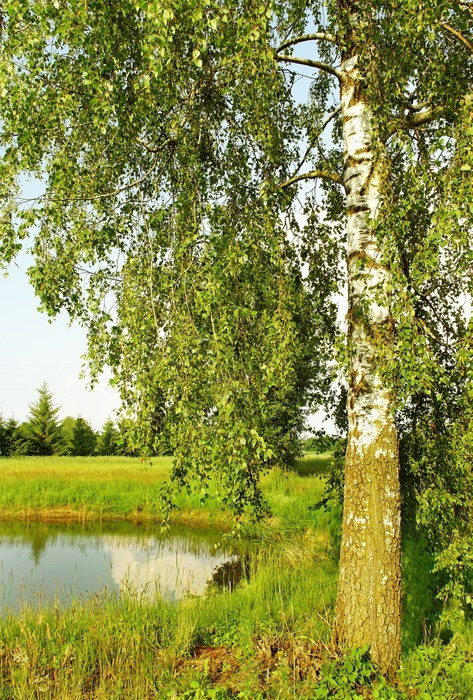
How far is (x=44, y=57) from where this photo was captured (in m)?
4.93

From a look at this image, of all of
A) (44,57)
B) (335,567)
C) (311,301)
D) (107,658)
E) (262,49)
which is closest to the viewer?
(262,49)

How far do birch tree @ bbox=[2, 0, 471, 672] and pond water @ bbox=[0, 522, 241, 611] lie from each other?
18.6 feet

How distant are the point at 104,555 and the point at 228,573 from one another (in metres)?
2.80

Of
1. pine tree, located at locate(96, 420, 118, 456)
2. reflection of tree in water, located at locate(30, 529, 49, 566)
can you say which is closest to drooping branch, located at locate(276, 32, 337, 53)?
reflection of tree in water, located at locate(30, 529, 49, 566)

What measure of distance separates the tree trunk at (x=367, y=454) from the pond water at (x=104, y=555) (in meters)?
5.28

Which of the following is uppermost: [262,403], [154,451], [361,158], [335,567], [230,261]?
[361,158]

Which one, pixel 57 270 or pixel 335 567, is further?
pixel 335 567

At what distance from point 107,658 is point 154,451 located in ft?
7.39

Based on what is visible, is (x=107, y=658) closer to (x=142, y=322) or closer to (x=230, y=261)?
(x=142, y=322)

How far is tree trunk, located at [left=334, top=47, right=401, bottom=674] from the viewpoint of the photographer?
468cm

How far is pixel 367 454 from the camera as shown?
4883 mm

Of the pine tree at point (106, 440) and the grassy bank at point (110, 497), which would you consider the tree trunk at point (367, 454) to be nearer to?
the grassy bank at point (110, 497)

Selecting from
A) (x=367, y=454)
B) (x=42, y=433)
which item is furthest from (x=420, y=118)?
(x=42, y=433)

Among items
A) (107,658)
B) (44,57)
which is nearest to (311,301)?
(44,57)
